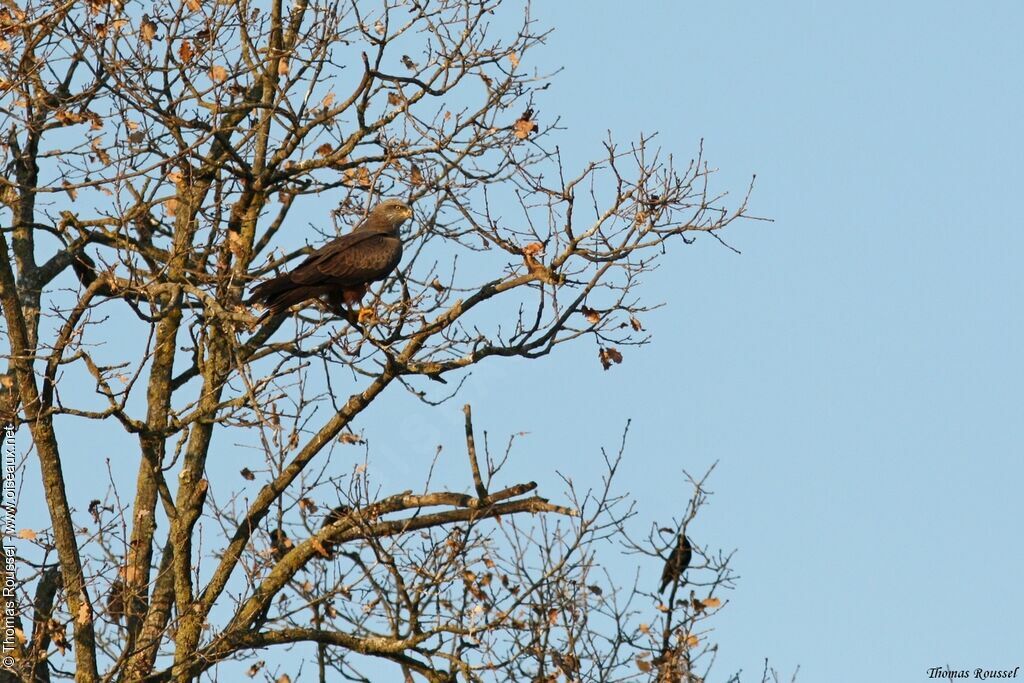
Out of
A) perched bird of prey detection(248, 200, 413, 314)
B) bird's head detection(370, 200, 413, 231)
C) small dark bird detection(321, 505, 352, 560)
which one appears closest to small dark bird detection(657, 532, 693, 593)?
small dark bird detection(321, 505, 352, 560)

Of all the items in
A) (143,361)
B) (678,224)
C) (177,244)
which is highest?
(177,244)

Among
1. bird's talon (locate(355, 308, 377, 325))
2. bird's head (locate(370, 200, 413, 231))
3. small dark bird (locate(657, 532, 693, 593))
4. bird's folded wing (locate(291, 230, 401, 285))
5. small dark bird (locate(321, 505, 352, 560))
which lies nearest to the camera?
small dark bird (locate(657, 532, 693, 593))

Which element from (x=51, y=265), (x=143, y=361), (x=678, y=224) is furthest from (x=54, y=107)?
(x=678, y=224)

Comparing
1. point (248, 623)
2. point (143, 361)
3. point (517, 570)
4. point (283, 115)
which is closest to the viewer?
point (143, 361)

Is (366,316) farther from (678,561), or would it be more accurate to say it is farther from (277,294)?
(678,561)

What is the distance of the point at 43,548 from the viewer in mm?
10453

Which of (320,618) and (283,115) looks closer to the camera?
(320,618)

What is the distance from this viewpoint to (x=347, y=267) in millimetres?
11359

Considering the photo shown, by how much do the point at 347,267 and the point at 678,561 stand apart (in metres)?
3.84

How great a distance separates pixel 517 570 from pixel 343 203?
417 centimetres

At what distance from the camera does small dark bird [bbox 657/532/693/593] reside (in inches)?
360

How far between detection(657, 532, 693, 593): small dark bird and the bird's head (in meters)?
4.18

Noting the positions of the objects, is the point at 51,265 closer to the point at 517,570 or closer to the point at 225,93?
the point at 225,93

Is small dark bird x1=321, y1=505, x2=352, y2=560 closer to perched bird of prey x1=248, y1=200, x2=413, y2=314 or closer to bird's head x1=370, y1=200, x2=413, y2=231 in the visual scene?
perched bird of prey x1=248, y1=200, x2=413, y2=314
